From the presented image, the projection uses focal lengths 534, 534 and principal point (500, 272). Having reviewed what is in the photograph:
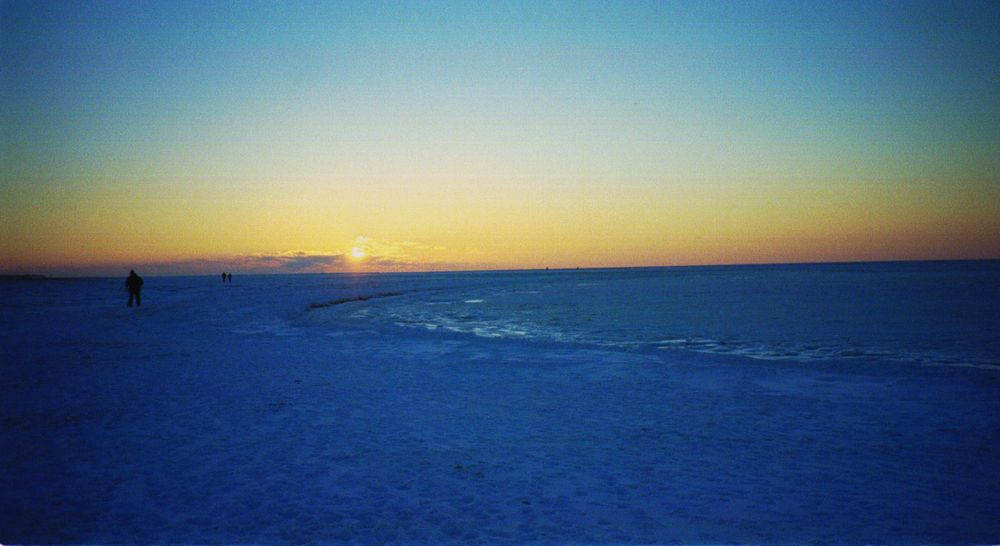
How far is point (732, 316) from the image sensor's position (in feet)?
92.9

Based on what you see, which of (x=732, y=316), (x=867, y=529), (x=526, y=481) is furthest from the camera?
(x=732, y=316)

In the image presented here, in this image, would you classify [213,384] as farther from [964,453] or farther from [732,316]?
[732,316]

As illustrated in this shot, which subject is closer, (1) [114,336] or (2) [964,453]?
(2) [964,453]

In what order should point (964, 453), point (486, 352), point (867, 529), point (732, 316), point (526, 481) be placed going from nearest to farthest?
1. point (867, 529)
2. point (526, 481)
3. point (964, 453)
4. point (486, 352)
5. point (732, 316)

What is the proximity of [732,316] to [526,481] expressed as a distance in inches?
962

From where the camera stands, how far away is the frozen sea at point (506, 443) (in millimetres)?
5891

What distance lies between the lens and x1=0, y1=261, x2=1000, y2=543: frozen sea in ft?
19.3

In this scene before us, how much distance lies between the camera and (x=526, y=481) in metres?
7.01

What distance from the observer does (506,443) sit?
8531mm

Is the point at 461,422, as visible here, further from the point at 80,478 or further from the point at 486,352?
the point at 486,352

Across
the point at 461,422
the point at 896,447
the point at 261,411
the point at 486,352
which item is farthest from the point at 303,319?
the point at 896,447

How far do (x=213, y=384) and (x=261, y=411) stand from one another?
332cm

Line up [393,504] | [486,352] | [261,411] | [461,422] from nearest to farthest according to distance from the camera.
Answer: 1. [393,504]
2. [461,422]
3. [261,411]
4. [486,352]

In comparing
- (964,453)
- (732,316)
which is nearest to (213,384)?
(964,453)
